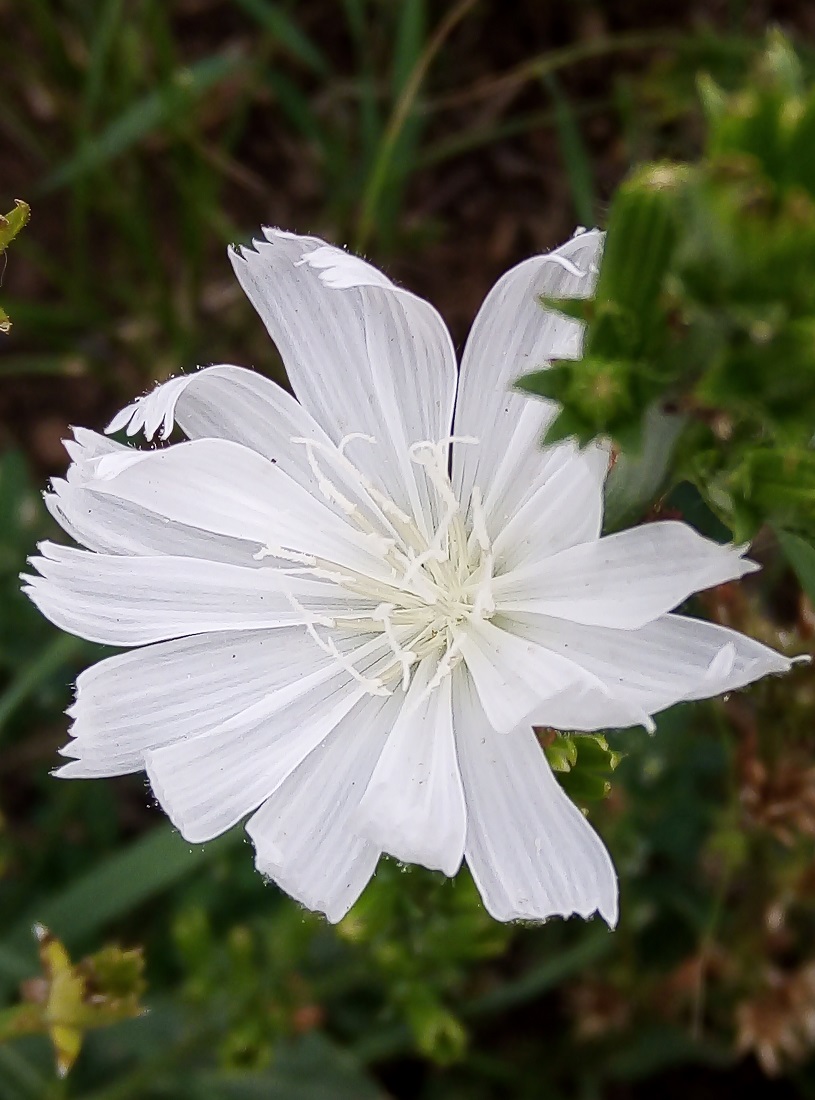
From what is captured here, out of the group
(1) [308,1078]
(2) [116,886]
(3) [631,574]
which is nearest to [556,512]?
(3) [631,574]

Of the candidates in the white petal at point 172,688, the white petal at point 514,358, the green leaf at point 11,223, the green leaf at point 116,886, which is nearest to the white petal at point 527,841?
the white petal at point 172,688

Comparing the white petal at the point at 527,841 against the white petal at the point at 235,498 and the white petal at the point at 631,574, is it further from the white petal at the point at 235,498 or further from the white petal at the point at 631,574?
the white petal at the point at 235,498

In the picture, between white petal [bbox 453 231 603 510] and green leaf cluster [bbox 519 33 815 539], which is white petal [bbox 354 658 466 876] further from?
green leaf cluster [bbox 519 33 815 539]

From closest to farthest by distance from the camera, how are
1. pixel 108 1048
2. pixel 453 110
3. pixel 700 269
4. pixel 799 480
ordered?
1. pixel 700 269
2. pixel 799 480
3. pixel 108 1048
4. pixel 453 110

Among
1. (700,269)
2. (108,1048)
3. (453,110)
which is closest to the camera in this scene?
(700,269)

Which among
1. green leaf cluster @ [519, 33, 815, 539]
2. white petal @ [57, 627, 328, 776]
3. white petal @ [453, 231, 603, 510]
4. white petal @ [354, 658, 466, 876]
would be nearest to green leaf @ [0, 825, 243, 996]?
white petal @ [57, 627, 328, 776]

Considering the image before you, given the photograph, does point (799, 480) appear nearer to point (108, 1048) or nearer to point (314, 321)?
point (314, 321)

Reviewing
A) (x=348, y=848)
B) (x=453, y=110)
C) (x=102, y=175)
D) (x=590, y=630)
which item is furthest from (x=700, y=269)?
(x=453, y=110)
